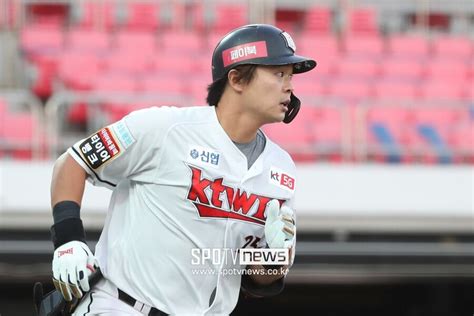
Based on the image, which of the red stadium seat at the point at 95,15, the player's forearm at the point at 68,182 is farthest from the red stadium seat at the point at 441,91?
the player's forearm at the point at 68,182

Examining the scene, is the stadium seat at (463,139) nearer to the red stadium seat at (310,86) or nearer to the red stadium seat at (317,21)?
the red stadium seat at (310,86)

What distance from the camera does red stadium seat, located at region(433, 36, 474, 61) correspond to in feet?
37.5

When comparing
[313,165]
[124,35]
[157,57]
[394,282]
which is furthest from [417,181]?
[124,35]

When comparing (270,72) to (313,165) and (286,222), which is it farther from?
(313,165)

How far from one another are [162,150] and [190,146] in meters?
0.11

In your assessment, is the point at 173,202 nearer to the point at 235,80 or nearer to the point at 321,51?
the point at 235,80

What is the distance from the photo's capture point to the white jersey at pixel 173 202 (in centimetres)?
341

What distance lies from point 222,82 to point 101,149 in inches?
20.3

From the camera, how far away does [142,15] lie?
37.9 feet

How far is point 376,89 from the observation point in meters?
10.3

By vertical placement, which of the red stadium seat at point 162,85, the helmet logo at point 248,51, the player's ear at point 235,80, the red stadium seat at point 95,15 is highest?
the red stadium seat at point 95,15

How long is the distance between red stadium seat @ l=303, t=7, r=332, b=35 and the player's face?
8684mm

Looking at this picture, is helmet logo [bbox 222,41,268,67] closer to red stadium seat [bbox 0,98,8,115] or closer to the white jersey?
the white jersey

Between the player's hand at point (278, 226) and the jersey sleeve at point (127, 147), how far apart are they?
1.42 feet
